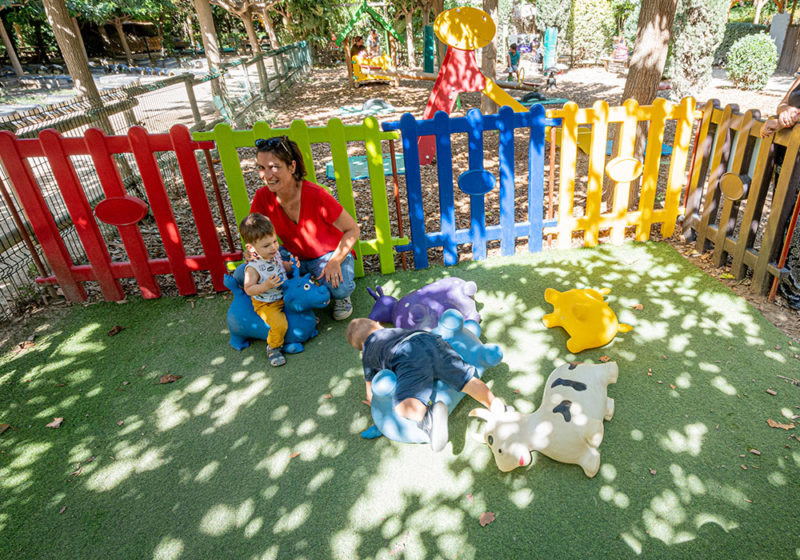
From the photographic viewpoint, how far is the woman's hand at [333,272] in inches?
155

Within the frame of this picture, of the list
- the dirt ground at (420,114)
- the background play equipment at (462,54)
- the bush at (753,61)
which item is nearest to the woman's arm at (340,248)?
the dirt ground at (420,114)

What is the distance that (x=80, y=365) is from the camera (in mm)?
4012

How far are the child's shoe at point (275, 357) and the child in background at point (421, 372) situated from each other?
36.0 inches

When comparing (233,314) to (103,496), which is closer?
(103,496)

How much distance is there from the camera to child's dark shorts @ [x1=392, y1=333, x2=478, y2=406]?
2768 mm

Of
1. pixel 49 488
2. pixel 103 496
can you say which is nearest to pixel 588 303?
pixel 103 496

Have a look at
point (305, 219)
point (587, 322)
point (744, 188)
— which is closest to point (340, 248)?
point (305, 219)

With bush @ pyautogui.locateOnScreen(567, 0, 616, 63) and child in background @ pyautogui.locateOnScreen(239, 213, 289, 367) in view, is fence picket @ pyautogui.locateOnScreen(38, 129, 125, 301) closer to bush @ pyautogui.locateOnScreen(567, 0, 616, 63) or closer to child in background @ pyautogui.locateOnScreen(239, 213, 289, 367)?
child in background @ pyautogui.locateOnScreen(239, 213, 289, 367)

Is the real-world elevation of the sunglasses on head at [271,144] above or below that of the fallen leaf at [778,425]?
above

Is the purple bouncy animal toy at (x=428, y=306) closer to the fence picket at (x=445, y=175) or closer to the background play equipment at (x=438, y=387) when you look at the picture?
the background play equipment at (x=438, y=387)

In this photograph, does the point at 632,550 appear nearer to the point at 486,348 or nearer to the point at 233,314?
the point at 486,348

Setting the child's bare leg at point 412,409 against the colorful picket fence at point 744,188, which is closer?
the child's bare leg at point 412,409

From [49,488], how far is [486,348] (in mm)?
2935

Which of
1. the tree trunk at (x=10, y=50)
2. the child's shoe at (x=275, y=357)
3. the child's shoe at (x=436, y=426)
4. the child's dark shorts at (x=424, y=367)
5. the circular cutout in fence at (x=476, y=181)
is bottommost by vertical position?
the child's shoe at (x=275, y=357)
